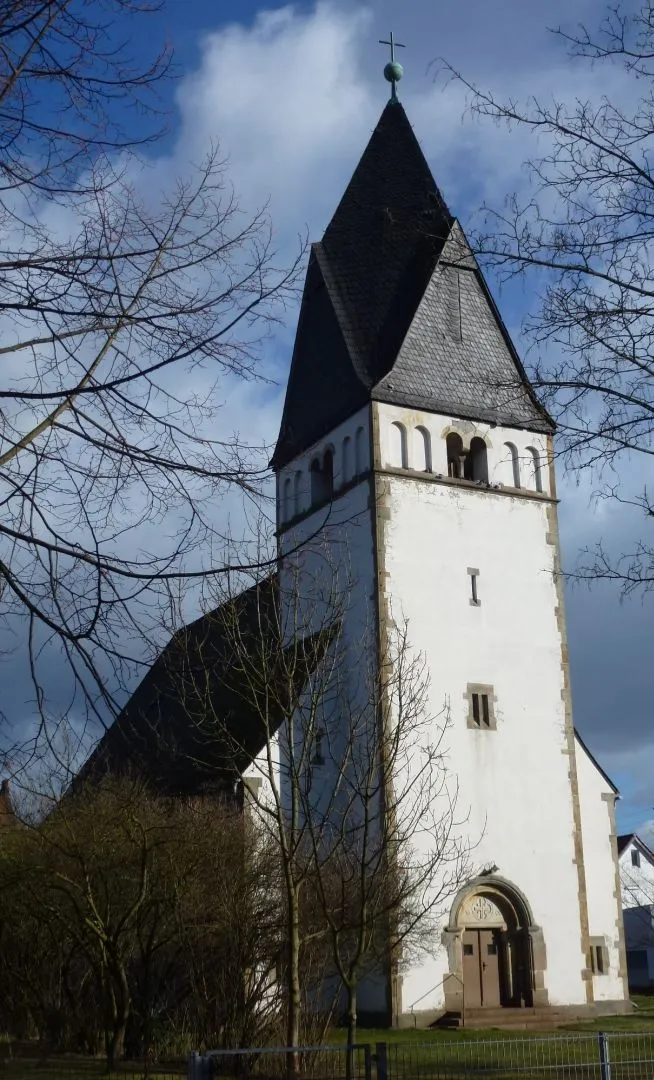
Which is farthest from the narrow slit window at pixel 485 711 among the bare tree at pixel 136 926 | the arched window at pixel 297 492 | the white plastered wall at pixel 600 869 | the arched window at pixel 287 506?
the bare tree at pixel 136 926

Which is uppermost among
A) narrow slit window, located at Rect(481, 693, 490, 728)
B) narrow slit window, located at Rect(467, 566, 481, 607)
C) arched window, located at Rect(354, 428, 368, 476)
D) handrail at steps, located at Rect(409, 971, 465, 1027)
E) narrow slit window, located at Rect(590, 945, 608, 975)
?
arched window, located at Rect(354, 428, 368, 476)

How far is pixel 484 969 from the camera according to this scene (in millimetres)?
23922

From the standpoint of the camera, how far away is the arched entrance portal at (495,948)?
23.6 metres

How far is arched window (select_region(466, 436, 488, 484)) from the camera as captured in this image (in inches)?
1085

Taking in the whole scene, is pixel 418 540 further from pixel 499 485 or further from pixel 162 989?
pixel 162 989

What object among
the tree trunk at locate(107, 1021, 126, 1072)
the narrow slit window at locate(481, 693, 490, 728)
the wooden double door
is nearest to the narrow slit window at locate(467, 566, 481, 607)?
the narrow slit window at locate(481, 693, 490, 728)

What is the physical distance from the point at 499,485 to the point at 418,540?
2.79 meters

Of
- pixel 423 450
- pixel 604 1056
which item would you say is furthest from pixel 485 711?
pixel 604 1056

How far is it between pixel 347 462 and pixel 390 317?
11.8 feet

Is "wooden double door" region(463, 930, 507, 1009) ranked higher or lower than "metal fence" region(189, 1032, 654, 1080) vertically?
higher

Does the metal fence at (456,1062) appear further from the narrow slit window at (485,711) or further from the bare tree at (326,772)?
the narrow slit window at (485,711)

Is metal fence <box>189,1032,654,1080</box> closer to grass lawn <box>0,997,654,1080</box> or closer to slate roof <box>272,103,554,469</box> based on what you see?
grass lawn <box>0,997,654,1080</box>

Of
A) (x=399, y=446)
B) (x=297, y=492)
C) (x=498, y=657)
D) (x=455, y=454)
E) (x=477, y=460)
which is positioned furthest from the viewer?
(x=297, y=492)

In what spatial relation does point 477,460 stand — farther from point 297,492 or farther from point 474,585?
point 297,492
